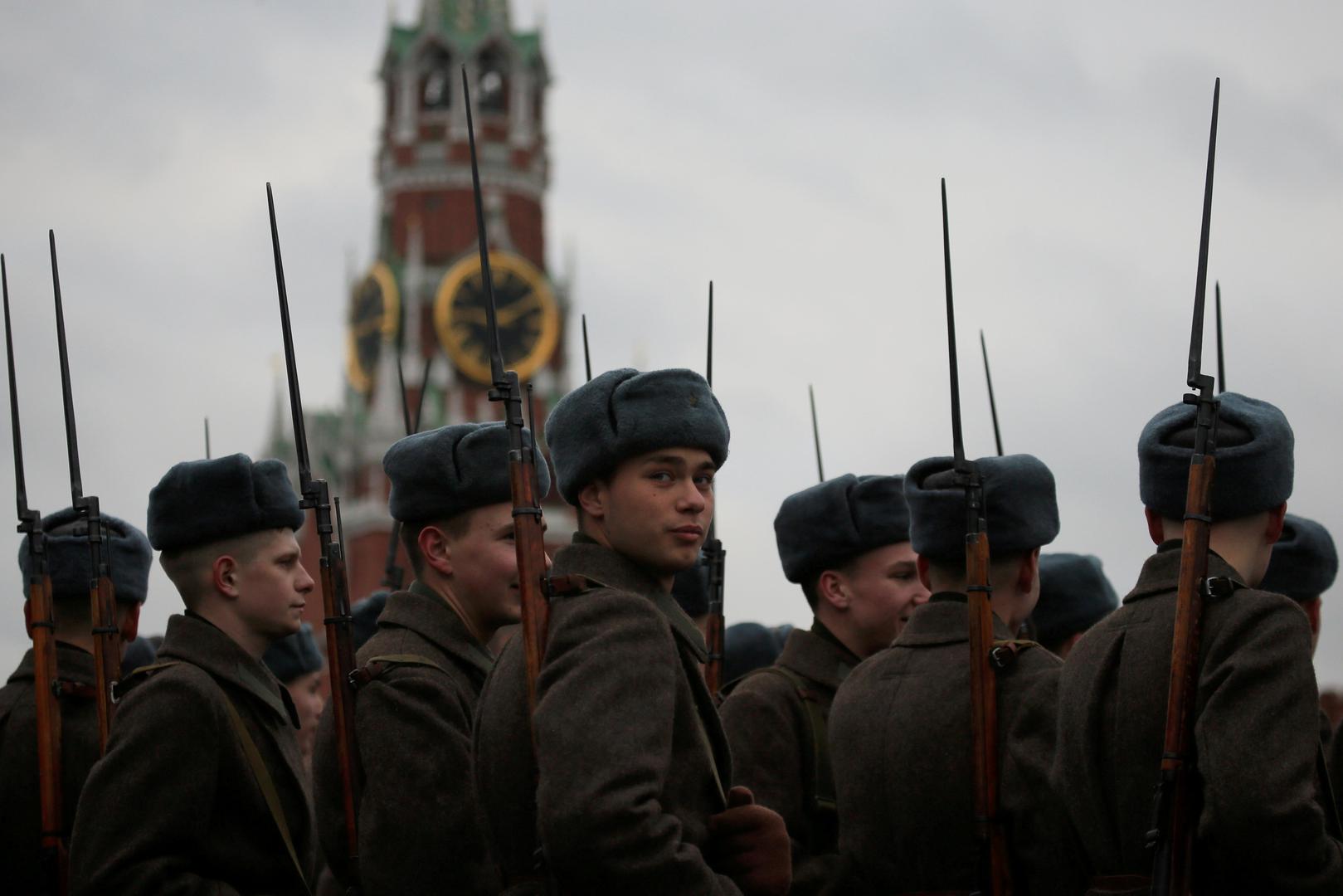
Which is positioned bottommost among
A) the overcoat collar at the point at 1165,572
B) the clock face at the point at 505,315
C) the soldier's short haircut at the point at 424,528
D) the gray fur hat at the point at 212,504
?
the overcoat collar at the point at 1165,572

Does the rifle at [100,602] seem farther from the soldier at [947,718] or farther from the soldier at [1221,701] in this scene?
the soldier at [1221,701]

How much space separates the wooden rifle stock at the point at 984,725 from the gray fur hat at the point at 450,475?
4.16ft

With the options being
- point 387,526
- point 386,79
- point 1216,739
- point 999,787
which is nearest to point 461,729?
point 999,787

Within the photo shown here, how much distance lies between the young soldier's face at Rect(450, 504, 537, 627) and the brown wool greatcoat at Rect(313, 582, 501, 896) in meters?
0.29

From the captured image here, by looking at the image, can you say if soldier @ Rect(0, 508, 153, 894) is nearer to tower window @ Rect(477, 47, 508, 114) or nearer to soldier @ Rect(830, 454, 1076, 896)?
soldier @ Rect(830, 454, 1076, 896)

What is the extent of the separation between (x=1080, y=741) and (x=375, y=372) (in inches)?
2268

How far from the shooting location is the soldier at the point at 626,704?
4613mm

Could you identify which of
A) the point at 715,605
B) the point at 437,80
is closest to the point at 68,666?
the point at 715,605

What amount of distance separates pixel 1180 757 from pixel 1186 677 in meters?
0.18

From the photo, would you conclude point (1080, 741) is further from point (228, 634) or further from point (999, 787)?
point (228, 634)

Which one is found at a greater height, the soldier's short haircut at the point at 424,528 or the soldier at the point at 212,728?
the soldier's short haircut at the point at 424,528

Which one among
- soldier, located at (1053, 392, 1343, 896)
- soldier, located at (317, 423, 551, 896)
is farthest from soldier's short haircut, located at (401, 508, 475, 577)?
soldier, located at (1053, 392, 1343, 896)

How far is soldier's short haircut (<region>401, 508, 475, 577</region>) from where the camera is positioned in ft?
21.0

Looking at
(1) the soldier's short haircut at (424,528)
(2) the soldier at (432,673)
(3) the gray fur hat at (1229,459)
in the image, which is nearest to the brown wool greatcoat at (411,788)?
(2) the soldier at (432,673)
